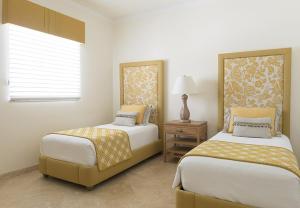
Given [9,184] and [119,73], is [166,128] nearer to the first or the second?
[119,73]

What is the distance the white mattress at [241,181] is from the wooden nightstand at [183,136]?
55.0 inches

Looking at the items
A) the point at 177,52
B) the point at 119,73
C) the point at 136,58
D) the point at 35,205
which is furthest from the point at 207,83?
the point at 35,205

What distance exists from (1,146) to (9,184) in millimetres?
499


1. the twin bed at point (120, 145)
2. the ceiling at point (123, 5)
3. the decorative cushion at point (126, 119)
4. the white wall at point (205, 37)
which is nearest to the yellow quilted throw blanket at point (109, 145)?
the twin bed at point (120, 145)

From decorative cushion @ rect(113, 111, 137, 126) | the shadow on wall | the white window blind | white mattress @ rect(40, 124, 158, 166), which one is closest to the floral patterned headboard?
decorative cushion @ rect(113, 111, 137, 126)

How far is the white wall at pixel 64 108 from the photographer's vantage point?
9.46 ft

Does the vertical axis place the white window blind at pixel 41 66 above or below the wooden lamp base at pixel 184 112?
above

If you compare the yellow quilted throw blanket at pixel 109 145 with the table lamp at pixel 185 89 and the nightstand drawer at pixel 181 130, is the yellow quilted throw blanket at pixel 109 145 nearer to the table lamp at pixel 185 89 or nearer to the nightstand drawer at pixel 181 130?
the nightstand drawer at pixel 181 130

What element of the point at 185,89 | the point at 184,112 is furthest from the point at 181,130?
the point at 185,89

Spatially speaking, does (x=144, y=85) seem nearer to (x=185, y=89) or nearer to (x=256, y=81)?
(x=185, y=89)

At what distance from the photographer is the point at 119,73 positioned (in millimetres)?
4543

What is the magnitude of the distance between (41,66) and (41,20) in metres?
0.65

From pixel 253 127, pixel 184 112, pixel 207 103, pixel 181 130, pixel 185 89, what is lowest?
pixel 181 130

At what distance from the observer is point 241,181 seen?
1673 mm
